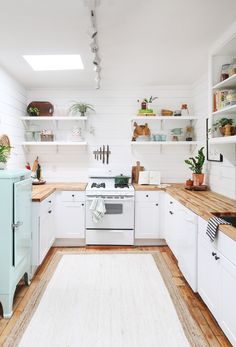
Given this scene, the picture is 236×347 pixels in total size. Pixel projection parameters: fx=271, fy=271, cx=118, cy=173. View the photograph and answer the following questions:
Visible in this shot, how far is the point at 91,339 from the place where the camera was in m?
2.03

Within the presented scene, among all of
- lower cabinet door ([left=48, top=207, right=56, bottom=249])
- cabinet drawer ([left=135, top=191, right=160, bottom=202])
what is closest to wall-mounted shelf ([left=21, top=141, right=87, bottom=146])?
lower cabinet door ([left=48, top=207, right=56, bottom=249])

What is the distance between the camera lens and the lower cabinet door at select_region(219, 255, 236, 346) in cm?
173

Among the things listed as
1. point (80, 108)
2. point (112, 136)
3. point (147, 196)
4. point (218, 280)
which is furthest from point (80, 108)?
point (218, 280)

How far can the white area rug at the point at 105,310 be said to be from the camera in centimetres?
204

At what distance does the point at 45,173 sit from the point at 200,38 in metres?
3.15

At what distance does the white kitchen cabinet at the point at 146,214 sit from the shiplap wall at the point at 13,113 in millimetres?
1961

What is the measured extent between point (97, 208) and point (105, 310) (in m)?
1.63

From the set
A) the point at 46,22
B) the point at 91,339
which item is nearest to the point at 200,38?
the point at 46,22

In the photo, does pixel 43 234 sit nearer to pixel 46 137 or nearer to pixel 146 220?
pixel 146 220

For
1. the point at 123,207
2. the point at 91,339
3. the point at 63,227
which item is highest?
the point at 123,207

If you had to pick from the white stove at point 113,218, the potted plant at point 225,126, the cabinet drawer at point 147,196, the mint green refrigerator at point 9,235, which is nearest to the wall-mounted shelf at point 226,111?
the potted plant at point 225,126

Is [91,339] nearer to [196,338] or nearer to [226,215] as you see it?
[196,338]

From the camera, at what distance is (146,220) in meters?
4.06

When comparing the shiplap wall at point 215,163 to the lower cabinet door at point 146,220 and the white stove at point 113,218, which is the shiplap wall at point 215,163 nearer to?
the lower cabinet door at point 146,220
